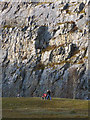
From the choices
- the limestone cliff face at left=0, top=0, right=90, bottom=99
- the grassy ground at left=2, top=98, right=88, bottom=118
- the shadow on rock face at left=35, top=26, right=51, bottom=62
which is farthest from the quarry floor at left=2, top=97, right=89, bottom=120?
the shadow on rock face at left=35, top=26, right=51, bottom=62

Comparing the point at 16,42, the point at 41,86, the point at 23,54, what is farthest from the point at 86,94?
the point at 16,42

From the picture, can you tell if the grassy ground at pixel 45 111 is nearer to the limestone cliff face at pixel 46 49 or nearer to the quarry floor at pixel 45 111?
the quarry floor at pixel 45 111

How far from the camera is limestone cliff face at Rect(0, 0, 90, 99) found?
79312 mm

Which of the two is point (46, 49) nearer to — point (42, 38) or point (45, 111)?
point (42, 38)

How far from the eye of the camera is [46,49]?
97375 millimetres

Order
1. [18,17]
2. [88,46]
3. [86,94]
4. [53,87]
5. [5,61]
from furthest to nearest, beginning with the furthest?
[18,17]
[5,61]
[88,46]
[53,87]
[86,94]

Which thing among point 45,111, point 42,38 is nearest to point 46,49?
point 42,38

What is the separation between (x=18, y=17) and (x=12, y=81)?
146ft

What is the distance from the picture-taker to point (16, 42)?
10325 centimetres

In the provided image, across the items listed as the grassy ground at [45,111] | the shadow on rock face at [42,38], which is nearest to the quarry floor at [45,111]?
the grassy ground at [45,111]

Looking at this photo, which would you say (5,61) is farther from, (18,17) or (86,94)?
(86,94)

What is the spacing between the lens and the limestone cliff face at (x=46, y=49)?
79312mm

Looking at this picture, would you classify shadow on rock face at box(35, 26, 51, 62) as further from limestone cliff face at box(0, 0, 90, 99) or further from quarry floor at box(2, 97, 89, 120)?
quarry floor at box(2, 97, 89, 120)

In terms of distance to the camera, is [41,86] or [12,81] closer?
[41,86]
